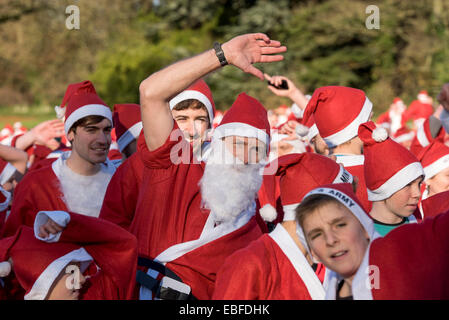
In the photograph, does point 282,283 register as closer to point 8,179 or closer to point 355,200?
point 355,200

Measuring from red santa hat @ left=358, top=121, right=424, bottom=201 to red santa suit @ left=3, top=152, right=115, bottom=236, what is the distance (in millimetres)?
2070

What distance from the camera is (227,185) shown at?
3.69m

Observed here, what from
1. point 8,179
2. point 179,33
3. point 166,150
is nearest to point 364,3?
point 179,33

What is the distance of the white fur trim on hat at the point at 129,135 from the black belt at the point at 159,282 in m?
2.55

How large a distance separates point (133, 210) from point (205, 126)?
83cm

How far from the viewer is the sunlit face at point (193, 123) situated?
441cm

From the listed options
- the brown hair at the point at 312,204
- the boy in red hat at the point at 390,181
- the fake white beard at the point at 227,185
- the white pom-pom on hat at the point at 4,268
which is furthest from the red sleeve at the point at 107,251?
the boy in red hat at the point at 390,181

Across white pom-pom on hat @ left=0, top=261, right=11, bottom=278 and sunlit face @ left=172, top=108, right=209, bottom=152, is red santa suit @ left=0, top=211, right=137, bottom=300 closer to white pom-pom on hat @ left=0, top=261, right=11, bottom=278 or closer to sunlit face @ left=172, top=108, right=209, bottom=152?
white pom-pom on hat @ left=0, top=261, right=11, bottom=278

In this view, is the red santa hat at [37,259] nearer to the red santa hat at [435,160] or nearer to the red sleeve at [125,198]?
the red sleeve at [125,198]

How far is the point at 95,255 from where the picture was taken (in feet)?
11.2

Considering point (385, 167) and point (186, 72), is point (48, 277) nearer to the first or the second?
point (186, 72)

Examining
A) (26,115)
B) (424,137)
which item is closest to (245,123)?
(424,137)

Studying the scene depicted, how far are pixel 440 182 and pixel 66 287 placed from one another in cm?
342

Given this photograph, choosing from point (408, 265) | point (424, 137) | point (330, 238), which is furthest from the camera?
point (424, 137)
